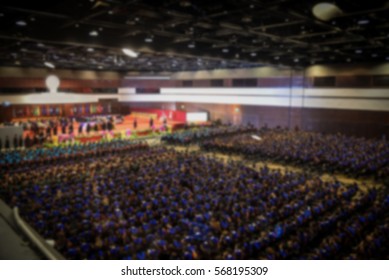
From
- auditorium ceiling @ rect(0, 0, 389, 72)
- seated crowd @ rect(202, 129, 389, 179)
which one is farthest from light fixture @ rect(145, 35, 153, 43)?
seated crowd @ rect(202, 129, 389, 179)

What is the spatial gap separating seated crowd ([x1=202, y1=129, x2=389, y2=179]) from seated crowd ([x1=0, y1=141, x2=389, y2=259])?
4505 millimetres

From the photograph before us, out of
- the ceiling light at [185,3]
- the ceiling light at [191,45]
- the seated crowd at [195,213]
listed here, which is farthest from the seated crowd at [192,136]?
the ceiling light at [185,3]

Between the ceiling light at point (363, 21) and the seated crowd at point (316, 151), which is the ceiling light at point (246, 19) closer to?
the ceiling light at point (363, 21)

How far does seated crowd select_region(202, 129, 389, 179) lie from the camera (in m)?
20.7

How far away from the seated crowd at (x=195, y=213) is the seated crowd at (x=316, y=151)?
450 cm

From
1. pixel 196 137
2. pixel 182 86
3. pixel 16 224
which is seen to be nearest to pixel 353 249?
pixel 16 224

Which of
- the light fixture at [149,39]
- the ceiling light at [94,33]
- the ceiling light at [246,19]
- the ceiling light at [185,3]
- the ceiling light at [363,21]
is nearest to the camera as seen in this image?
the ceiling light at [185,3]

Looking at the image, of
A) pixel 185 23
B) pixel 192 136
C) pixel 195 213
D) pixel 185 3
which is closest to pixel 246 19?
pixel 185 23

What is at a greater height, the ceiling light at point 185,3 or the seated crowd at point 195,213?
the ceiling light at point 185,3

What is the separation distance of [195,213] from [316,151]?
13.9m

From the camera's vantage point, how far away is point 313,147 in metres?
24.9

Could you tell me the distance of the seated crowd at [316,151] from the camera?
20719mm
